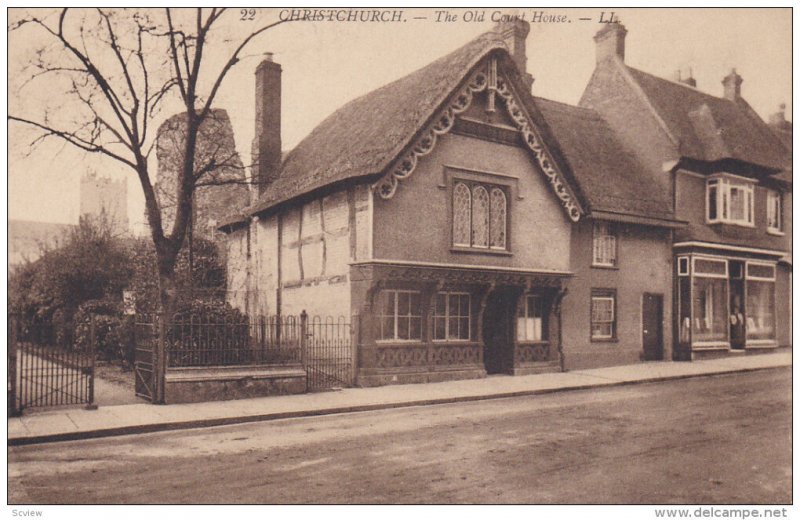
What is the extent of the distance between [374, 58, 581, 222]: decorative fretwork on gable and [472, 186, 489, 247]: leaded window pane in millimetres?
1752

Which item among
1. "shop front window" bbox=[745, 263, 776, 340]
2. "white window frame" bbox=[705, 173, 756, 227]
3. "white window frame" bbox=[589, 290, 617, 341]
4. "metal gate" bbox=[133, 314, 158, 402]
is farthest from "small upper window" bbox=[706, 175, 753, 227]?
"metal gate" bbox=[133, 314, 158, 402]

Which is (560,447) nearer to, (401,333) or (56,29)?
(401,333)

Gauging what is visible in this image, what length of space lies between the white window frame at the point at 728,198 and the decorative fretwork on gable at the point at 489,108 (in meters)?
6.49

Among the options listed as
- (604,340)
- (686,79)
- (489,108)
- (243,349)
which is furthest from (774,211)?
(243,349)

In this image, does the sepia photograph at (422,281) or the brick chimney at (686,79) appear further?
the brick chimney at (686,79)

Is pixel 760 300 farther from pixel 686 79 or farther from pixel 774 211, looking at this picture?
pixel 686 79

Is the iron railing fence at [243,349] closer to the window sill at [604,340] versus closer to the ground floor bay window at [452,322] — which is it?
the ground floor bay window at [452,322]

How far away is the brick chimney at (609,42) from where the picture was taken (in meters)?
25.8

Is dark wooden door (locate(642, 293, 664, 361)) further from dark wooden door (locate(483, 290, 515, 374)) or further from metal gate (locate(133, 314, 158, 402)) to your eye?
metal gate (locate(133, 314, 158, 402))

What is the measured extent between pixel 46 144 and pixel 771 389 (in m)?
15.2

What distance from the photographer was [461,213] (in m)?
18.4

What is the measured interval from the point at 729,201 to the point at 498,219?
9.33 metres

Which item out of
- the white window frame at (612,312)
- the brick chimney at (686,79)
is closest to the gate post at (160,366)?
the white window frame at (612,312)

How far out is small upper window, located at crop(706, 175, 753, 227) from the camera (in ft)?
78.0
